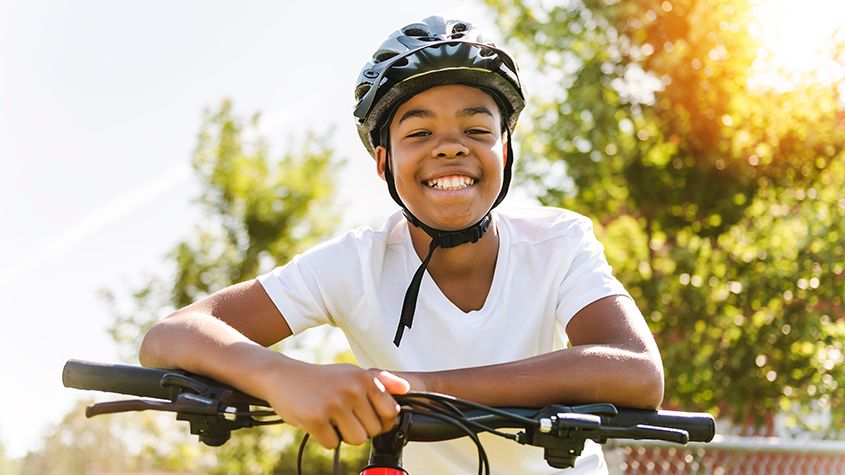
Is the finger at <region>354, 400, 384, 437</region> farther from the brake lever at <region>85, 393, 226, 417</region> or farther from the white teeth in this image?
the white teeth

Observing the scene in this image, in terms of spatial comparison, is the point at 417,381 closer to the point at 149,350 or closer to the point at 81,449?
the point at 149,350

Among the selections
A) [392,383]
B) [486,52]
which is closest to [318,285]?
[486,52]

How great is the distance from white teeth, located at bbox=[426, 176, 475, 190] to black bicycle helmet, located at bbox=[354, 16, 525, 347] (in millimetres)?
155

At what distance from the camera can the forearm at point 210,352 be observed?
203 cm

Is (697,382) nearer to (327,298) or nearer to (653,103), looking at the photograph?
(653,103)

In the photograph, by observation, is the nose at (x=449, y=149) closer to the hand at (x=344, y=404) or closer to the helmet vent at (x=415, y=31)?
the helmet vent at (x=415, y=31)

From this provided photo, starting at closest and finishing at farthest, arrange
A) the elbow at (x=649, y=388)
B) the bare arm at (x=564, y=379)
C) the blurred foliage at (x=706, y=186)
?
the bare arm at (x=564, y=379)
the elbow at (x=649, y=388)
the blurred foliage at (x=706, y=186)

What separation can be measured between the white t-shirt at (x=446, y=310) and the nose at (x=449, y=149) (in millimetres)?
414

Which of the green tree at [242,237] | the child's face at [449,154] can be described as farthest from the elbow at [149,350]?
the green tree at [242,237]

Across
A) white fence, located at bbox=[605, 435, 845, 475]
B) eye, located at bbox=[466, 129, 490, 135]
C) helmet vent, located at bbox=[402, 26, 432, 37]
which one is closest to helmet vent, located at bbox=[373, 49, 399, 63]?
helmet vent, located at bbox=[402, 26, 432, 37]

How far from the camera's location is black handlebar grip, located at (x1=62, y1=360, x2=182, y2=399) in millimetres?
2012

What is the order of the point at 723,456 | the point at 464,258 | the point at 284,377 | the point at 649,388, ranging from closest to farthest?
the point at 284,377 → the point at 649,388 → the point at 464,258 → the point at 723,456

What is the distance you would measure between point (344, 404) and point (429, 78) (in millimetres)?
1273

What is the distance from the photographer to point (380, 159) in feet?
10.5
